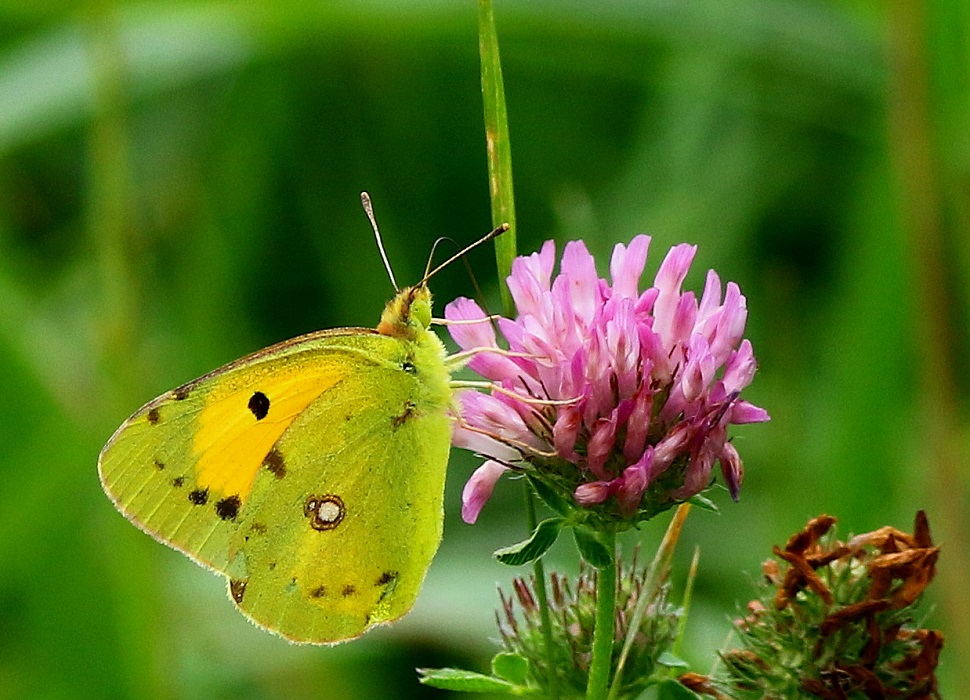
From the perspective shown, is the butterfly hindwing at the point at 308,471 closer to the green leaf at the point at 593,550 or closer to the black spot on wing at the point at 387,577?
the black spot on wing at the point at 387,577

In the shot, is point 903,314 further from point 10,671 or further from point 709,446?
point 10,671

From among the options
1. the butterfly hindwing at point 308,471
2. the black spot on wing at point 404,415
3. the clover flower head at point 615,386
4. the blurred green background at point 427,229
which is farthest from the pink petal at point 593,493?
the blurred green background at point 427,229

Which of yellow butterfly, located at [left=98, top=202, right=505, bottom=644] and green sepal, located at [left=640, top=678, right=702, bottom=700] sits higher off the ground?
yellow butterfly, located at [left=98, top=202, right=505, bottom=644]

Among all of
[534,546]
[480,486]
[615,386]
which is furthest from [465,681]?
[615,386]

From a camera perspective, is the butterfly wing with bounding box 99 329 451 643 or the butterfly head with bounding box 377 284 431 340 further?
the butterfly head with bounding box 377 284 431 340

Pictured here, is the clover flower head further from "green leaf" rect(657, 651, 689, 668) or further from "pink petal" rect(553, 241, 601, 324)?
"green leaf" rect(657, 651, 689, 668)


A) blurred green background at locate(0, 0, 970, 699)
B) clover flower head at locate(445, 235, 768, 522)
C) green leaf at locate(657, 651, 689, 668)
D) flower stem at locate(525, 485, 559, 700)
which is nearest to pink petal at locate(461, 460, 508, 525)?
clover flower head at locate(445, 235, 768, 522)
